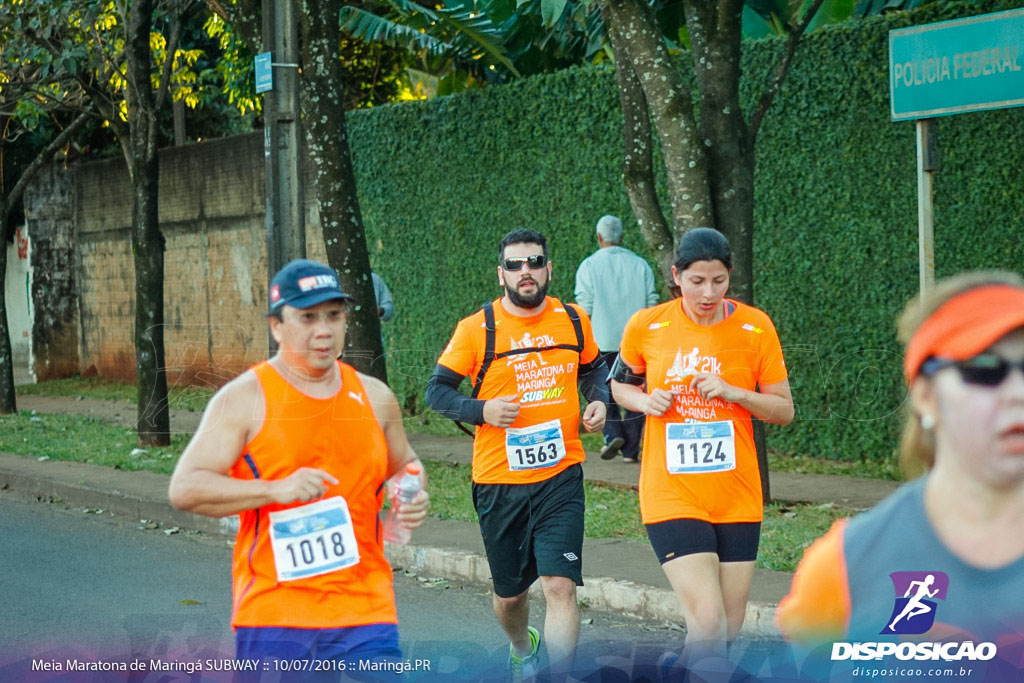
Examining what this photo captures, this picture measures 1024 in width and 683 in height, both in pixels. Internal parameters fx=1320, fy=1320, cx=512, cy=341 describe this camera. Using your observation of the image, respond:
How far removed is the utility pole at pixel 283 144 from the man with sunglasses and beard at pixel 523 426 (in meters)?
4.09

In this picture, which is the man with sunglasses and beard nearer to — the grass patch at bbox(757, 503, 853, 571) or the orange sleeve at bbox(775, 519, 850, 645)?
the grass patch at bbox(757, 503, 853, 571)

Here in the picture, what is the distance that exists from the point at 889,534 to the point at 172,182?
1975cm

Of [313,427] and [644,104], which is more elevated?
[644,104]

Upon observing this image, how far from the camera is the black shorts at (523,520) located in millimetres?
5742

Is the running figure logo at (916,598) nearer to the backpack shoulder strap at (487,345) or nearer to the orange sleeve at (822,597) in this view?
the orange sleeve at (822,597)

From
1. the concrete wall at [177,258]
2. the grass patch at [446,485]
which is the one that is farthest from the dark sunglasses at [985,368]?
the concrete wall at [177,258]

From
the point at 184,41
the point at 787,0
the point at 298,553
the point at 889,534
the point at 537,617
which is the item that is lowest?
the point at 537,617

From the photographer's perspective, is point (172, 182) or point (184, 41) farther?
point (184, 41)

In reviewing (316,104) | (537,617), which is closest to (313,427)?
(537,617)

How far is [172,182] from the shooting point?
20.9 meters

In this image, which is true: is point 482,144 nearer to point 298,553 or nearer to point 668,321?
point 668,321

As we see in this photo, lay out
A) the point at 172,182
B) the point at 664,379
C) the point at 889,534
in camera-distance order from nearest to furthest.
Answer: the point at 889,534, the point at 664,379, the point at 172,182

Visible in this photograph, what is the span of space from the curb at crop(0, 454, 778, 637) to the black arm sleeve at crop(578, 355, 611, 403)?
1567 millimetres

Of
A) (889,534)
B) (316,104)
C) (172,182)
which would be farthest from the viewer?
(172,182)
